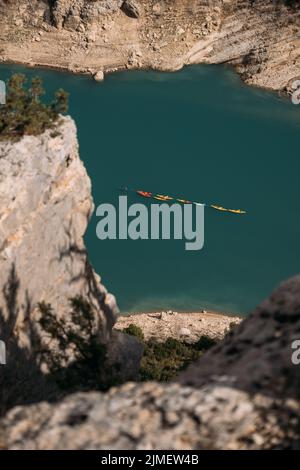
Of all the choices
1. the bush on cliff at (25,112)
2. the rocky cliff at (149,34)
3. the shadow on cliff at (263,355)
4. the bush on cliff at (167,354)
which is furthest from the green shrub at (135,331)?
the rocky cliff at (149,34)

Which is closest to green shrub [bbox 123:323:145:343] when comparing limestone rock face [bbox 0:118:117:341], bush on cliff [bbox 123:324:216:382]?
bush on cliff [bbox 123:324:216:382]

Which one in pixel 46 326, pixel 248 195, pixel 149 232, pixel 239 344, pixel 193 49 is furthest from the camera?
pixel 193 49

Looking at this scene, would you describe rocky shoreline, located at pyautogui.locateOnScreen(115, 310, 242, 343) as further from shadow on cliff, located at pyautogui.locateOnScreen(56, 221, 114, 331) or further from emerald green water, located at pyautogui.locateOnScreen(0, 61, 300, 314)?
shadow on cliff, located at pyautogui.locateOnScreen(56, 221, 114, 331)

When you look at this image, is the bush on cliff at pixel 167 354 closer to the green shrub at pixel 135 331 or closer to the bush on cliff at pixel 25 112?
the green shrub at pixel 135 331

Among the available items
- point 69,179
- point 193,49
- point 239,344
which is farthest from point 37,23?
point 239,344

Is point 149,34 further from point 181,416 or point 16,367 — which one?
point 181,416
